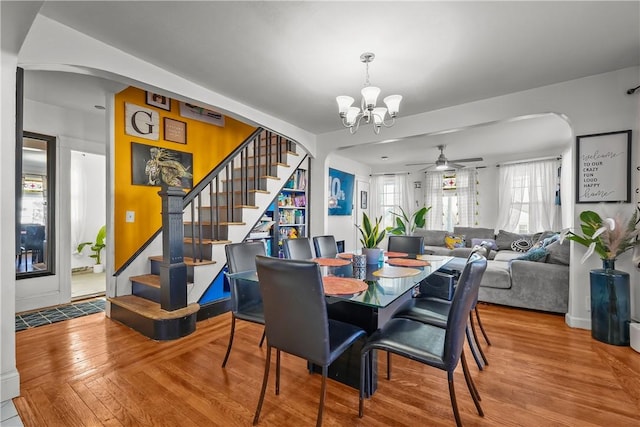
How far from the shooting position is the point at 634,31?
2014 mm

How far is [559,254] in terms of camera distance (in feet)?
10.3

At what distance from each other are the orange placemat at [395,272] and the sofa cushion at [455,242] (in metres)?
4.03

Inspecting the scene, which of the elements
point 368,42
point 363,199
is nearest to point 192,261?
point 368,42

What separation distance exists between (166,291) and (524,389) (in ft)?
9.32

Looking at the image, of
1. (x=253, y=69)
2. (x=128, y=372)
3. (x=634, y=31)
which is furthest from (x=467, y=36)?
(x=128, y=372)

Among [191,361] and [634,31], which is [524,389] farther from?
[634,31]

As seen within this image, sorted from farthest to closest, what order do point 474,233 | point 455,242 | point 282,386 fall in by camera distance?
point 474,233 → point 455,242 → point 282,386

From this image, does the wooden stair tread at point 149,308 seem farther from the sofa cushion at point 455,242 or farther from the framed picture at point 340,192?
the sofa cushion at point 455,242

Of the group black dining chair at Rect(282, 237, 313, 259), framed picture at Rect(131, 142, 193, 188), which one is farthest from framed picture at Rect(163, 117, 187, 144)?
black dining chair at Rect(282, 237, 313, 259)

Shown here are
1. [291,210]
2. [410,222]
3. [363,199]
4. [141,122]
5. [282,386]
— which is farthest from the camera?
[363,199]

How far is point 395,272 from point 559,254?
2.39 m

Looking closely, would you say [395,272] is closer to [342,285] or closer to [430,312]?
[430,312]

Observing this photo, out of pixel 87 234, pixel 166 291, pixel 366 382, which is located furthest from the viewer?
pixel 87 234

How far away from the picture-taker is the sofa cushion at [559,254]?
122 inches
